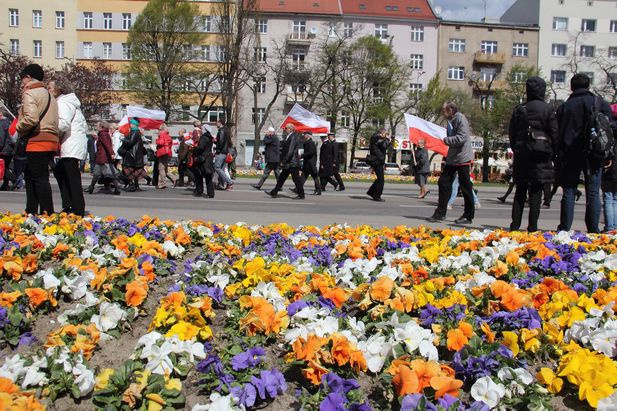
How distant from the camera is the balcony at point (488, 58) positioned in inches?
Answer: 2923

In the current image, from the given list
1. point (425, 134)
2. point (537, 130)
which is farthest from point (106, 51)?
point (537, 130)

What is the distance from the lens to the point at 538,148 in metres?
8.00

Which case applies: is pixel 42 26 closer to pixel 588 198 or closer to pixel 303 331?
pixel 588 198

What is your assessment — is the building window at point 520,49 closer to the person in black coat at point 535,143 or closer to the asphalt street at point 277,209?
the asphalt street at point 277,209

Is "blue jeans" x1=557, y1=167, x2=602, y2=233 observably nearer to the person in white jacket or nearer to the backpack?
the backpack

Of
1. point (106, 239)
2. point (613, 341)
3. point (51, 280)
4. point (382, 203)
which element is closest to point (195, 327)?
point (51, 280)

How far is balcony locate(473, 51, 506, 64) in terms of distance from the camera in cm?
7425

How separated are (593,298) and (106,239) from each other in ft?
13.0

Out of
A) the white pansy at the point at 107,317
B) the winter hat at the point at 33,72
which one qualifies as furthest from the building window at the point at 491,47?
the white pansy at the point at 107,317

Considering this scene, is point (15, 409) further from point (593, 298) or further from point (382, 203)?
point (382, 203)

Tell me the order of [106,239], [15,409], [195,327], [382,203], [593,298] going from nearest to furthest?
[15,409] → [195,327] → [593,298] → [106,239] → [382,203]

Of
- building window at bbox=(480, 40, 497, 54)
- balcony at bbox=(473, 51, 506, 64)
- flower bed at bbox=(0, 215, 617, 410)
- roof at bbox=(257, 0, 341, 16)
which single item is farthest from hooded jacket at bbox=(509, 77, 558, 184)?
building window at bbox=(480, 40, 497, 54)

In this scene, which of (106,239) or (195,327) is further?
(106,239)

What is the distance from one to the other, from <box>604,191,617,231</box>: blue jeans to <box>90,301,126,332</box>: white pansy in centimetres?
767
